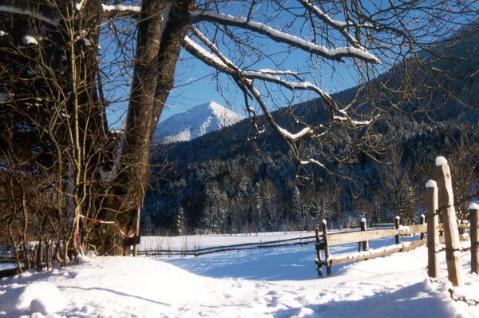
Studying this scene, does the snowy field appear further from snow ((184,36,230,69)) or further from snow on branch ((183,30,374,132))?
snow ((184,36,230,69))

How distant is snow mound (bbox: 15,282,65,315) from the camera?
4680mm

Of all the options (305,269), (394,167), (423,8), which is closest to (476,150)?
(394,167)

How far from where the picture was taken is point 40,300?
15.5 ft

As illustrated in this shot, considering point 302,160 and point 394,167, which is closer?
point 302,160

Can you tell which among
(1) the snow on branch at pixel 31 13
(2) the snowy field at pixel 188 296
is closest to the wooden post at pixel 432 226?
(2) the snowy field at pixel 188 296

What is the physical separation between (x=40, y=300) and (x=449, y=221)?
150 inches

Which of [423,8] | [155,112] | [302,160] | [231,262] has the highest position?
[423,8]

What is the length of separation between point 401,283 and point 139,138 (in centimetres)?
392

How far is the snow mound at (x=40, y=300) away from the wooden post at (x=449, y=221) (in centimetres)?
360

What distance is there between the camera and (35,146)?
6723 mm

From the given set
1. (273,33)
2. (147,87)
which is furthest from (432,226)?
(147,87)

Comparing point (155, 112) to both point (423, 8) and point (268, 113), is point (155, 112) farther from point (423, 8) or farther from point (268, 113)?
point (423, 8)

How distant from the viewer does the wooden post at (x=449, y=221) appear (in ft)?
15.4

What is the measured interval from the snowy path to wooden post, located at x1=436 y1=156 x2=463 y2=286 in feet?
0.70
